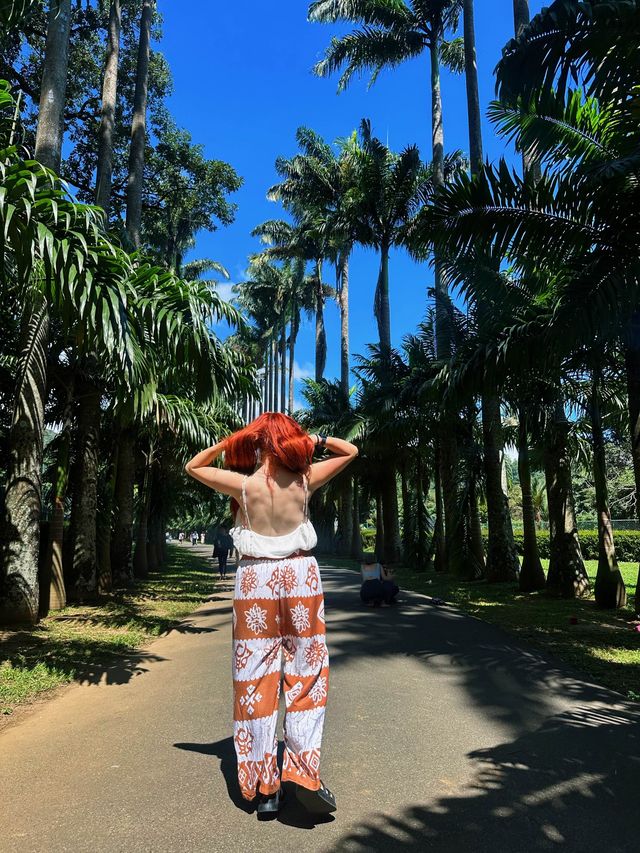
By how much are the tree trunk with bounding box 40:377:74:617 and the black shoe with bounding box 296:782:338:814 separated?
28.5 feet

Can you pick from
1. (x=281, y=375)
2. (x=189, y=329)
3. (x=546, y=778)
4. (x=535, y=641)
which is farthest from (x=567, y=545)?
(x=281, y=375)

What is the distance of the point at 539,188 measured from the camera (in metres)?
8.33

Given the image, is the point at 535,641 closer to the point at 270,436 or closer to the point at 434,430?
the point at 270,436

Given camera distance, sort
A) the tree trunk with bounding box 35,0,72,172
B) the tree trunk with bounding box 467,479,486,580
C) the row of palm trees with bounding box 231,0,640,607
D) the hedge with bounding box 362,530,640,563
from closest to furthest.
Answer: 1. the row of palm trees with bounding box 231,0,640,607
2. the tree trunk with bounding box 35,0,72,172
3. the tree trunk with bounding box 467,479,486,580
4. the hedge with bounding box 362,530,640,563

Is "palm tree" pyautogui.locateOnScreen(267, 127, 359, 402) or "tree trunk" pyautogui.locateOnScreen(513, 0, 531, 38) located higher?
"palm tree" pyautogui.locateOnScreen(267, 127, 359, 402)

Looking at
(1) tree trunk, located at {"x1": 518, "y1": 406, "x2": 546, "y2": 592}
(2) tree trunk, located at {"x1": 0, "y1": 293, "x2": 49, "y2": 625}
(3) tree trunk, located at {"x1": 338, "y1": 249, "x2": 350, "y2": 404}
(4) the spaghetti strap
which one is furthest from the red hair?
(3) tree trunk, located at {"x1": 338, "y1": 249, "x2": 350, "y2": 404}

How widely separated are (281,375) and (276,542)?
46.0 metres

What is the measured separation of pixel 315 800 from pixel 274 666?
1.96ft

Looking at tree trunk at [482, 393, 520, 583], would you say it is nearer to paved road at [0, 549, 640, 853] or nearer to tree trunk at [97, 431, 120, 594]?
tree trunk at [97, 431, 120, 594]

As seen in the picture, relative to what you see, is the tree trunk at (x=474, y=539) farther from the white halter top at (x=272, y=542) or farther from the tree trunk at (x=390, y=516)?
the white halter top at (x=272, y=542)

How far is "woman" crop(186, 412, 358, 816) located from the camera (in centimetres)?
296

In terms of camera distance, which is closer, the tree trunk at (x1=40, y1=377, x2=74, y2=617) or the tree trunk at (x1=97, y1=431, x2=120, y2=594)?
the tree trunk at (x1=40, y1=377, x2=74, y2=617)

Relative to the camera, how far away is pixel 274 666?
3090mm

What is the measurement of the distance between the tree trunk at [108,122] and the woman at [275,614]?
35.1 feet
